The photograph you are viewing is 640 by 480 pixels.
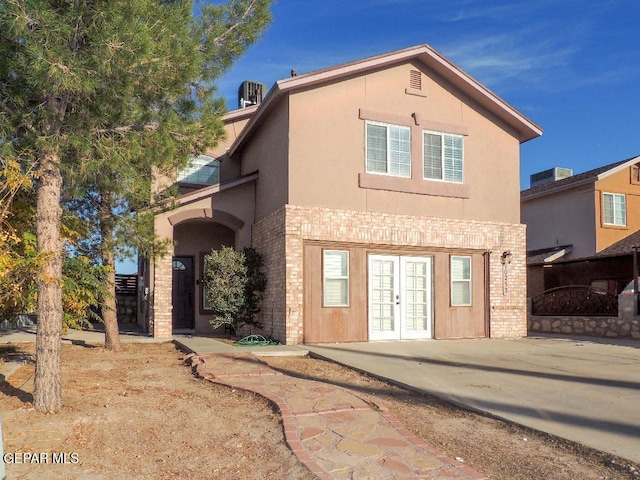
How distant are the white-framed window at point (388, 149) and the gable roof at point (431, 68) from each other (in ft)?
4.84

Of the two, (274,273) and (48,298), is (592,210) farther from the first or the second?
(48,298)

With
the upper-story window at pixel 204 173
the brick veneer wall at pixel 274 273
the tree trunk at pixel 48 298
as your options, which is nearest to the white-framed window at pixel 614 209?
the brick veneer wall at pixel 274 273

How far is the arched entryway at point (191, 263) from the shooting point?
55.2 feet

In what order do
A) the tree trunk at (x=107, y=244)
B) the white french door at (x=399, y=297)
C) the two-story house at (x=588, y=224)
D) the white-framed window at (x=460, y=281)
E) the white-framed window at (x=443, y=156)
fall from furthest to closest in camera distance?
the two-story house at (x=588, y=224)
the white-framed window at (x=460, y=281)
the white-framed window at (x=443, y=156)
the white french door at (x=399, y=297)
the tree trunk at (x=107, y=244)

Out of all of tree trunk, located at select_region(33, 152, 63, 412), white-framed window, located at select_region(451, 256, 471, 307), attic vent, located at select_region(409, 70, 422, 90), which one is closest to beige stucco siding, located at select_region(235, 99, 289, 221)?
attic vent, located at select_region(409, 70, 422, 90)

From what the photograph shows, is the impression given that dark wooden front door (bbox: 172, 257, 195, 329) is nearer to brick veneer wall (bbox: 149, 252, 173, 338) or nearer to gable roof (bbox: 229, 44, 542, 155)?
brick veneer wall (bbox: 149, 252, 173, 338)

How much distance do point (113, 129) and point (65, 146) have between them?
73 cm

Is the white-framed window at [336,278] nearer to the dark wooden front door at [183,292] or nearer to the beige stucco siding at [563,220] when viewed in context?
the dark wooden front door at [183,292]

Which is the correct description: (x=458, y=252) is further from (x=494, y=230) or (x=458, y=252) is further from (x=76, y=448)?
(x=76, y=448)

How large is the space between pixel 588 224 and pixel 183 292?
1656 centimetres

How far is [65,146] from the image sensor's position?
263 inches

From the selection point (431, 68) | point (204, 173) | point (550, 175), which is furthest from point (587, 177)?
point (204, 173)

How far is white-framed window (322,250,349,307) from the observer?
516 inches

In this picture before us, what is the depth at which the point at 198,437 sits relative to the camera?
544cm
